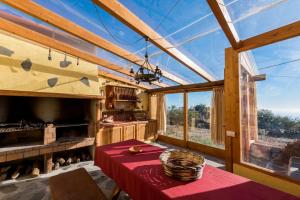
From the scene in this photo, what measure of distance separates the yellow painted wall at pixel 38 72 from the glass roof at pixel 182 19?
0.73m

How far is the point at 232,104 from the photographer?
3113 millimetres

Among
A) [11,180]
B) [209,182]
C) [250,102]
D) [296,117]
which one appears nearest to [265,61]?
[250,102]

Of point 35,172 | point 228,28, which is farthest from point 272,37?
point 35,172

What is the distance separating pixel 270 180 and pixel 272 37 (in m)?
2.21

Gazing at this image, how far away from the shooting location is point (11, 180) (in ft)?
9.82

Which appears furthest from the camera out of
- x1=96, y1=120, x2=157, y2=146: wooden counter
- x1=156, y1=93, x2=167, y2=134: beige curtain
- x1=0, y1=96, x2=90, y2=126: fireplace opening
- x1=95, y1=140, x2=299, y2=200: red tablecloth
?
x1=156, y1=93, x2=167, y2=134: beige curtain

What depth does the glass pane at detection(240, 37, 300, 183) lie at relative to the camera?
2.42 metres

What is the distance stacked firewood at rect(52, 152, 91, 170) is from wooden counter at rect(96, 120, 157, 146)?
1.32ft

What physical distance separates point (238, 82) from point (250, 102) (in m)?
0.44

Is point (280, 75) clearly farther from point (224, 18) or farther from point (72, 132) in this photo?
point (72, 132)

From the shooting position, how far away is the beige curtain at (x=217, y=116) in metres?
4.50

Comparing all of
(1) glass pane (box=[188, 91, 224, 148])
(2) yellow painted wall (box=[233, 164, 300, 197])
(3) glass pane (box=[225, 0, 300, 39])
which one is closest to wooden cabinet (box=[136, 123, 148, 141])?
(1) glass pane (box=[188, 91, 224, 148])

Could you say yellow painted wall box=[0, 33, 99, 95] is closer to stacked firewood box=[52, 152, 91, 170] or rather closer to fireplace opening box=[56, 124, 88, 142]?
fireplace opening box=[56, 124, 88, 142]

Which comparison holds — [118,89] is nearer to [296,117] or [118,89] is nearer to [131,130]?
[131,130]
